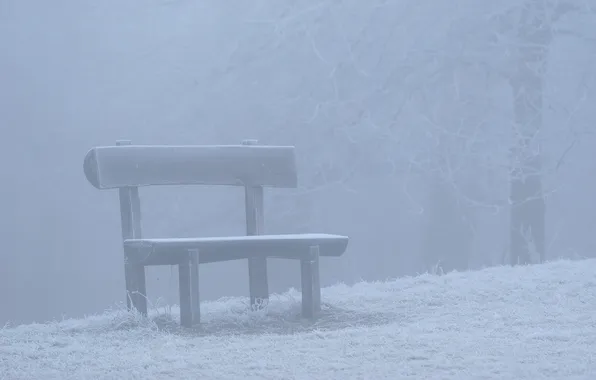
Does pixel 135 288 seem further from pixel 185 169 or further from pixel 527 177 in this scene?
pixel 527 177

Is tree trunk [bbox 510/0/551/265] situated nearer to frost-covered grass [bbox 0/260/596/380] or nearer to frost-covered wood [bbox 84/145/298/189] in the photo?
frost-covered grass [bbox 0/260/596/380]

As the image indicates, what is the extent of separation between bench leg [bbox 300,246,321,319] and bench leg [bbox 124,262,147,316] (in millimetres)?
806

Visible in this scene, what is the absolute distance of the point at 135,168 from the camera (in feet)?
13.8

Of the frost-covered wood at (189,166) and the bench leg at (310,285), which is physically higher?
the frost-covered wood at (189,166)

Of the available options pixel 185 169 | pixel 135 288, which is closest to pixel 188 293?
pixel 135 288

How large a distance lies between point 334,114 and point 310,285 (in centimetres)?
453

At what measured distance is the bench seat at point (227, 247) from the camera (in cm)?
364

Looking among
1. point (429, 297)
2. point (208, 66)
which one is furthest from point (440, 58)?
point (429, 297)

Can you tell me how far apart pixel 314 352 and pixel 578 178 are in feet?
20.5

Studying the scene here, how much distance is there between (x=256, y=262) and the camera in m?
4.43

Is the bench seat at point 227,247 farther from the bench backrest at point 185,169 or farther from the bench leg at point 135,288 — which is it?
the bench backrest at point 185,169

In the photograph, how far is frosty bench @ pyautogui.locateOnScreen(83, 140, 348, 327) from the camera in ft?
12.3

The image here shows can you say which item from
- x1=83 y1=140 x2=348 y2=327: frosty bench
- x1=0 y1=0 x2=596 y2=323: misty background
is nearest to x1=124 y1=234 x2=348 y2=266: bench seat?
x1=83 y1=140 x2=348 y2=327: frosty bench

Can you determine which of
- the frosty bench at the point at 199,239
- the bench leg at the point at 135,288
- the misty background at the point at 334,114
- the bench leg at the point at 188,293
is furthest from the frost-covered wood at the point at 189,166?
the misty background at the point at 334,114
